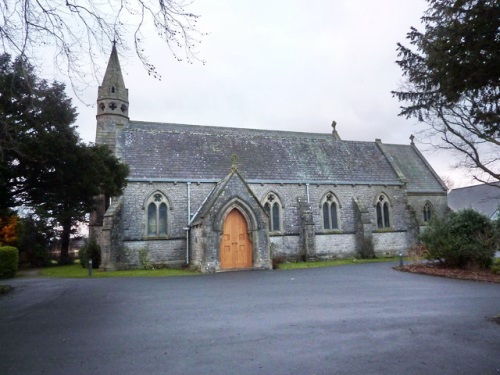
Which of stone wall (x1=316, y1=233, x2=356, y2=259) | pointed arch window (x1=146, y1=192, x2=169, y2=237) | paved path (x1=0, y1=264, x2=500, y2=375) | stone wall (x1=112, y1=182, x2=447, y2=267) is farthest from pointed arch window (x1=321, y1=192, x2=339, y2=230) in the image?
paved path (x1=0, y1=264, x2=500, y2=375)

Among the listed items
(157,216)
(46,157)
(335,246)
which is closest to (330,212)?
(335,246)

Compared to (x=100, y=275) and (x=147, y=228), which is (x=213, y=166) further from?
(x=100, y=275)

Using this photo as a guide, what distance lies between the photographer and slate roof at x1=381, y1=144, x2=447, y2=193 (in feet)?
113

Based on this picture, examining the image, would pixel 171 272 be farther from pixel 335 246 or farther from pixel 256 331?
pixel 256 331

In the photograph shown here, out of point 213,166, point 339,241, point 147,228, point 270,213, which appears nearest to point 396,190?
point 339,241

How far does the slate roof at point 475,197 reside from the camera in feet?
154

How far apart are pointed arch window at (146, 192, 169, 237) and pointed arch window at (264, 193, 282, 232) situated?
22.5 feet

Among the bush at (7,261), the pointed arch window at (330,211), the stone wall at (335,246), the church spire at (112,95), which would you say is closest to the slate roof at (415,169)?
the pointed arch window at (330,211)

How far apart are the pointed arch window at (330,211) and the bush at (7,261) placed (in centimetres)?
2001

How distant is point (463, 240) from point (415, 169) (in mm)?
20327

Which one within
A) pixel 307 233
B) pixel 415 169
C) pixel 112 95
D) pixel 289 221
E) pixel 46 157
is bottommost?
pixel 307 233

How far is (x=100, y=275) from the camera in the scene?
64.4 feet

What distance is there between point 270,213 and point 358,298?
14.9 m

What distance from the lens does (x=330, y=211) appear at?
27.4 meters
